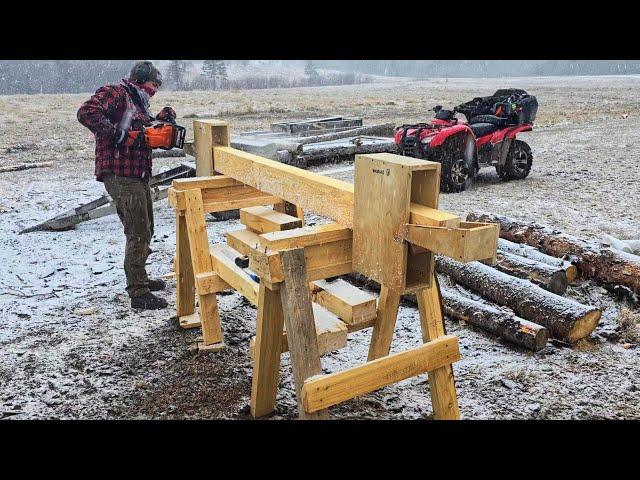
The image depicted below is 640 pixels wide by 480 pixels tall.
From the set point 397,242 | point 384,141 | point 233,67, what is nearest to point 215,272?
point 397,242

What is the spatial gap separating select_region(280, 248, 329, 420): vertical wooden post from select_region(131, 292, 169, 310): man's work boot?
275 cm

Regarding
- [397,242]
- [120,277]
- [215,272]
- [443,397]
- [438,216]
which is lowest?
[120,277]

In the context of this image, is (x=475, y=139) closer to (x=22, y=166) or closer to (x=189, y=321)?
(x=189, y=321)

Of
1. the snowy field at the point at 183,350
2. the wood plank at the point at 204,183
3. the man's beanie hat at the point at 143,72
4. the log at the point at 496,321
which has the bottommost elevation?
the snowy field at the point at 183,350

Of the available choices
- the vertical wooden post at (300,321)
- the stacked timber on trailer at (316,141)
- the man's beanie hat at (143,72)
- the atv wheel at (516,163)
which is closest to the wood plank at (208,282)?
the vertical wooden post at (300,321)

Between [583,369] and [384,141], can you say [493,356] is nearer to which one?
[583,369]

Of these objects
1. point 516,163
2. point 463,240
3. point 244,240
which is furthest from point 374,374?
point 516,163

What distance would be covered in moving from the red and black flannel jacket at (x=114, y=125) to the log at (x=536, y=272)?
3.19 meters

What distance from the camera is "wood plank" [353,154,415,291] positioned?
2280 millimetres

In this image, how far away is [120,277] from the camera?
19.1 feet

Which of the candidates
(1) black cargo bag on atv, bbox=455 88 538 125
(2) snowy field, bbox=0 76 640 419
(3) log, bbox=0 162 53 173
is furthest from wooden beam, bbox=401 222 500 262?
(3) log, bbox=0 162 53 173

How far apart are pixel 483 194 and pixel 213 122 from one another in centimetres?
607

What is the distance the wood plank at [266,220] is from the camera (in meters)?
3.62

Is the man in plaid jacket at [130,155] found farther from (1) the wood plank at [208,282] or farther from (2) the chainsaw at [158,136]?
(1) the wood plank at [208,282]
